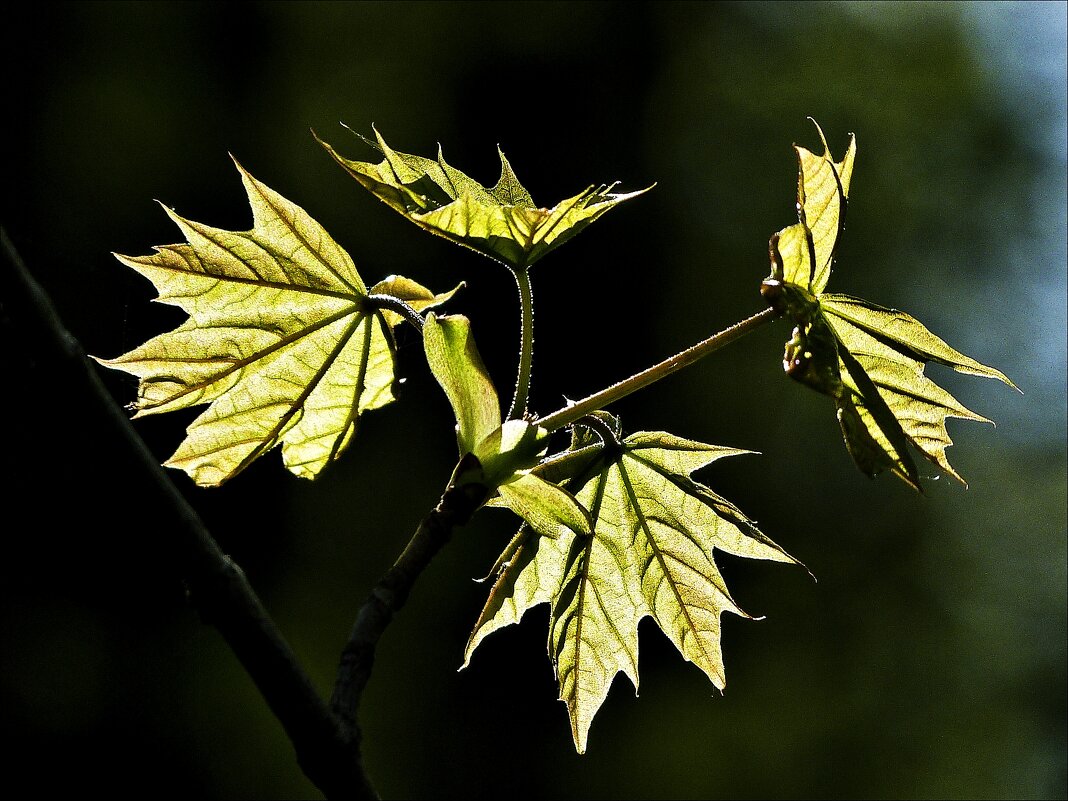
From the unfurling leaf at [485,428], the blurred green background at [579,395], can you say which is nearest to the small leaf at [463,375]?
the unfurling leaf at [485,428]

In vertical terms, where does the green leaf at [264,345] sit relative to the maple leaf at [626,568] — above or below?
above

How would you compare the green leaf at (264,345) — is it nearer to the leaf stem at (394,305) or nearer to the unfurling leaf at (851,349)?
the leaf stem at (394,305)

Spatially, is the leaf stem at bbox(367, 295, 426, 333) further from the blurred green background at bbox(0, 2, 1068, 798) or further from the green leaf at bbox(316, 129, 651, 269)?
the blurred green background at bbox(0, 2, 1068, 798)

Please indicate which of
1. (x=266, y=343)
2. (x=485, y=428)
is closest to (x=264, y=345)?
(x=266, y=343)

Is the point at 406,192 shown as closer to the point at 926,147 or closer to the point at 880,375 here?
the point at 880,375

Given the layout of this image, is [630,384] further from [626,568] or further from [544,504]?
[626,568]

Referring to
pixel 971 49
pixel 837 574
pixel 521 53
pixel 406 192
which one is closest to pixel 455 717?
pixel 837 574

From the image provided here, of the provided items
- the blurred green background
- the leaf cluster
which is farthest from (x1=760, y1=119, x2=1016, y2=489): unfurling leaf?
the blurred green background
